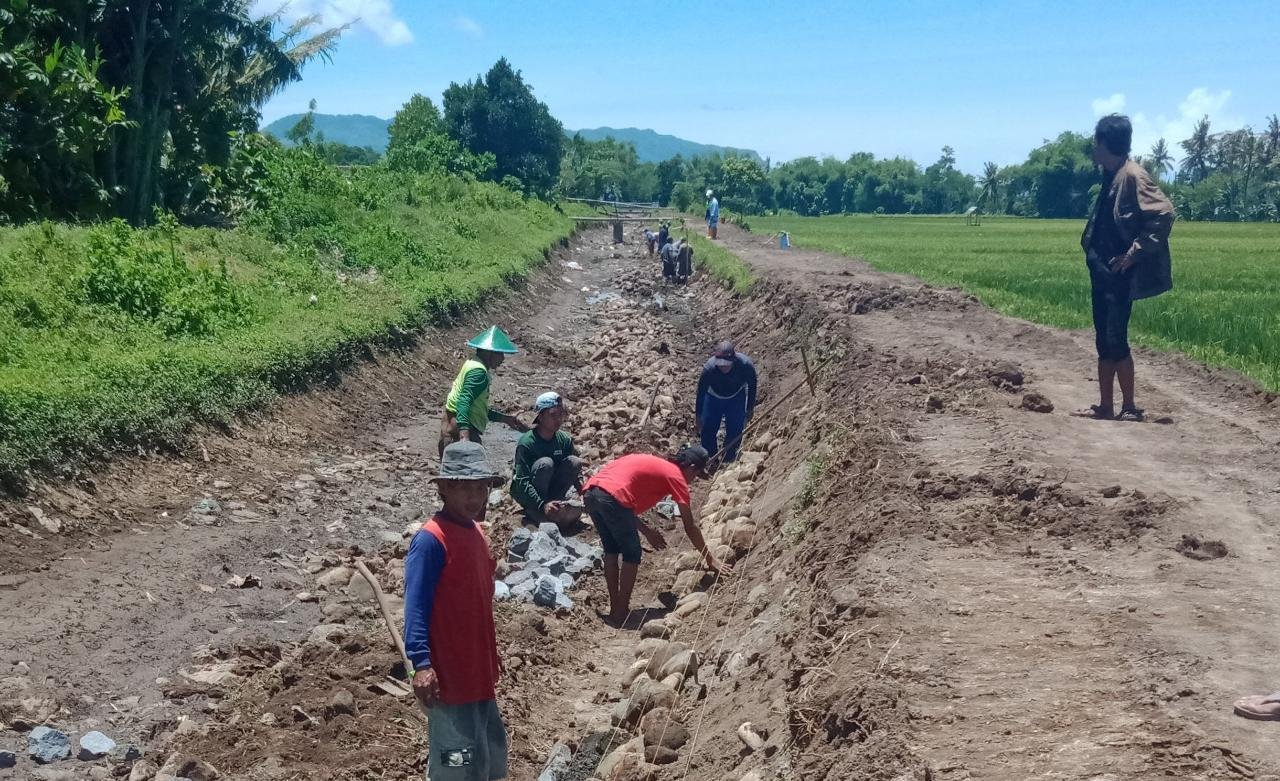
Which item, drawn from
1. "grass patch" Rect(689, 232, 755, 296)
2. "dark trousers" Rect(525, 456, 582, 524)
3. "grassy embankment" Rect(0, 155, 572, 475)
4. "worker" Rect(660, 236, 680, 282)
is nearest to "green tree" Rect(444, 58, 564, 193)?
"grass patch" Rect(689, 232, 755, 296)

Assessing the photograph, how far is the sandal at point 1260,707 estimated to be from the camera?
392 cm

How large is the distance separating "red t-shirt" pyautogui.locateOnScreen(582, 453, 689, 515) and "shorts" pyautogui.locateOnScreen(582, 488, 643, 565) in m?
0.05

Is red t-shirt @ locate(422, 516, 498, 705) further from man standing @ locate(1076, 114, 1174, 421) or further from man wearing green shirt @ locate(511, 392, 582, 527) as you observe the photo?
man standing @ locate(1076, 114, 1174, 421)

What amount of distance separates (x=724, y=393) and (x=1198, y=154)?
121 meters

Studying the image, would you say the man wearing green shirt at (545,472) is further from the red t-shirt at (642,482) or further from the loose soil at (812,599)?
the red t-shirt at (642,482)

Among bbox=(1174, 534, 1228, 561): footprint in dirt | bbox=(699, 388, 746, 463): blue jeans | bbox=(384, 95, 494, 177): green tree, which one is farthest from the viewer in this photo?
bbox=(384, 95, 494, 177): green tree

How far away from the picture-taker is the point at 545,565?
9016 millimetres

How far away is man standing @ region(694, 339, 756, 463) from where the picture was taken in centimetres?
1105

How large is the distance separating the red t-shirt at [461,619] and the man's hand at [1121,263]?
18.7ft

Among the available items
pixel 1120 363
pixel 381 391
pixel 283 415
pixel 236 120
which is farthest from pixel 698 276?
pixel 1120 363

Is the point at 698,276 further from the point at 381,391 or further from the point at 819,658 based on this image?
the point at 819,658

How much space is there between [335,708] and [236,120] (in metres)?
19.4

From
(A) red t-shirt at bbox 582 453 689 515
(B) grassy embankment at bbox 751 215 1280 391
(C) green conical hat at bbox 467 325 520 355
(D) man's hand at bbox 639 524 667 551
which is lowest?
(D) man's hand at bbox 639 524 667 551

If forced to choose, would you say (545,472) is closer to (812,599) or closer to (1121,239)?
(812,599)
